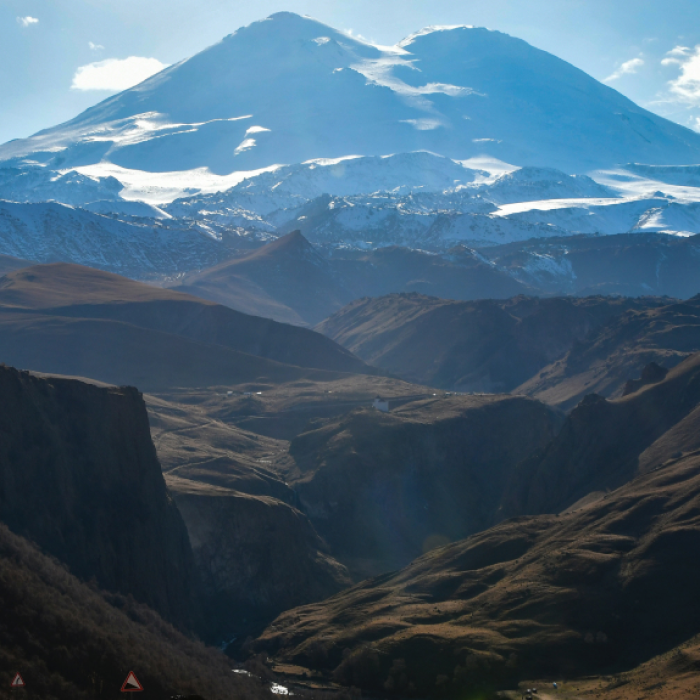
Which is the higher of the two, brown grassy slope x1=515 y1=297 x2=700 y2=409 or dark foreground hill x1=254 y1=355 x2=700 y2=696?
brown grassy slope x1=515 y1=297 x2=700 y2=409

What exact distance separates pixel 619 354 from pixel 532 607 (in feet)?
384

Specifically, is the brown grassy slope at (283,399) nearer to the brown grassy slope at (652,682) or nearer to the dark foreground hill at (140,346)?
the dark foreground hill at (140,346)

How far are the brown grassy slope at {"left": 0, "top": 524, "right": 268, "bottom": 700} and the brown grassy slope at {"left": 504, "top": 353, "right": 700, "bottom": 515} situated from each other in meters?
47.4

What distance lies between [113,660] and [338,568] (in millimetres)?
48487

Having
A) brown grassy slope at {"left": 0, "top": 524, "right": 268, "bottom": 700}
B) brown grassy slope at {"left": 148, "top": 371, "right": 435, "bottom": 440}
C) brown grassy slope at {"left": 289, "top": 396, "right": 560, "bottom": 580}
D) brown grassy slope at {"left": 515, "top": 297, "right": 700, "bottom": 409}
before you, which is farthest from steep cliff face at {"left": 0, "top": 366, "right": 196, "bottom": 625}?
brown grassy slope at {"left": 515, "top": 297, "right": 700, "bottom": 409}

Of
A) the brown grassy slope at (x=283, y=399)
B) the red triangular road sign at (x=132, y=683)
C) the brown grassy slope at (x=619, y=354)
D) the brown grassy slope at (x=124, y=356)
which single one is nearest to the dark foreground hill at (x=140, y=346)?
the brown grassy slope at (x=124, y=356)

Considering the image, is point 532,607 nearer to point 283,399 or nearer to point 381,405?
point 381,405

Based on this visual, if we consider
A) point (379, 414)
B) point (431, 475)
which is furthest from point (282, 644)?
point (379, 414)

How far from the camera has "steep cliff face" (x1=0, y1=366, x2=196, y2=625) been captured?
7075cm

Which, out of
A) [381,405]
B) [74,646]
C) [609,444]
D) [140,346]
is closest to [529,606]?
[74,646]

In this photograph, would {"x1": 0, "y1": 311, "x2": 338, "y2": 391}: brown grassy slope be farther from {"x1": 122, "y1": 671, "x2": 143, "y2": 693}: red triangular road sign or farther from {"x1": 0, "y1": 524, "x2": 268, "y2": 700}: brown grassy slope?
{"x1": 122, "y1": 671, "x2": 143, "y2": 693}: red triangular road sign

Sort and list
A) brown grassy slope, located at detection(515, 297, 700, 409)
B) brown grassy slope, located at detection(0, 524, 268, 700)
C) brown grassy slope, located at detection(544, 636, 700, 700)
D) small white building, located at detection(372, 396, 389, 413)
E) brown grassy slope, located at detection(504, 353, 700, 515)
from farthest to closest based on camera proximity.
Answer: brown grassy slope, located at detection(515, 297, 700, 409), small white building, located at detection(372, 396, 389, 413), brown grassy slope, located at detection(504, 353, 700, 515), brown grassy slope, located at detection(544, 636, 700, 700), brown grassy slope, located at detection(0, 524, 268, 700)

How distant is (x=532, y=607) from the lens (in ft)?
228

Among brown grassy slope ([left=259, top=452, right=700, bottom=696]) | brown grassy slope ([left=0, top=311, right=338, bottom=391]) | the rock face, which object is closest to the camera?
brown grassy slope ([left=259, top=452, right=700, bottom=696])
